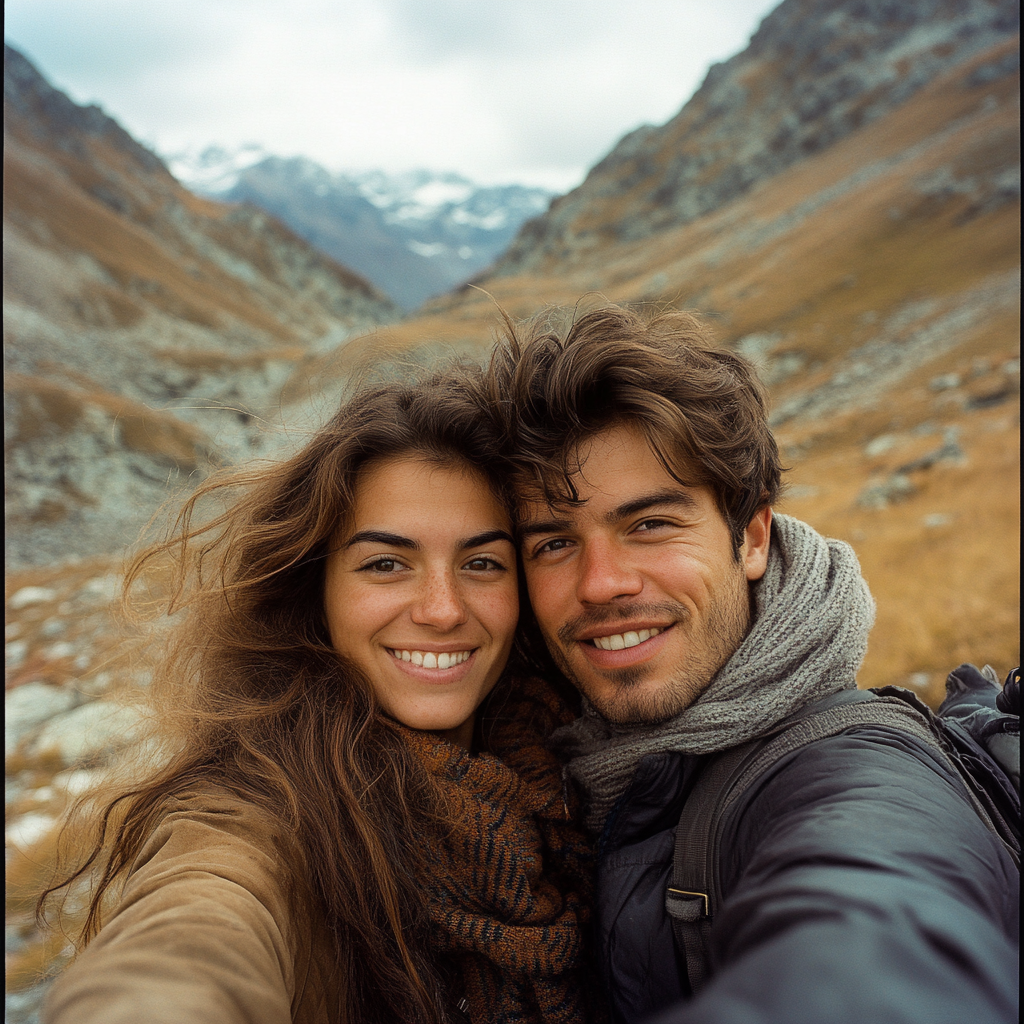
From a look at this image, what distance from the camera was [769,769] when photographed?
6.52 ft

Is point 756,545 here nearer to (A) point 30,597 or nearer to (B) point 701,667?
(B) point 701,667

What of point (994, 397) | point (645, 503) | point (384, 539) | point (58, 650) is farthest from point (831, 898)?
point (994, 397)

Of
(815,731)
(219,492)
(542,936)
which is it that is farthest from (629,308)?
(542,936)

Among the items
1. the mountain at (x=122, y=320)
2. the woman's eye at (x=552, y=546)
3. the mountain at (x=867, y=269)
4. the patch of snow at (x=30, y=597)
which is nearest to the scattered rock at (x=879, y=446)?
the mountain at (x=867, y=269)

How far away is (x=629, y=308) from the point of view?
10.3 feet

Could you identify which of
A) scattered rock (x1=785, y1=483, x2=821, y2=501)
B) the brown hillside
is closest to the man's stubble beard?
the brown hillside

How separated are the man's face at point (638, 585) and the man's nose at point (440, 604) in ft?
1.26

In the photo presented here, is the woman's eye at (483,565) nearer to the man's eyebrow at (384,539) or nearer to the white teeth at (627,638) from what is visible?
the man's eyebrow at (384,539)

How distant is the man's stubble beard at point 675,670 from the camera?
2.48 meters

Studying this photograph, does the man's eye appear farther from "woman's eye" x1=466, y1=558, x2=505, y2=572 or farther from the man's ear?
"woman's eye" x1=466, y1=558, x2=505, y2=572

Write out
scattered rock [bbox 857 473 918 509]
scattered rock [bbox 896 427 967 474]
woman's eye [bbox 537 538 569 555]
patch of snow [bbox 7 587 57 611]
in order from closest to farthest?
woman's eye [bbox 537 538 569 555], scattered rock [bbox 857 473 918 509], scattered rock [bbox 896 427 967 474], patch of snow [bbox 7 587 57 611]

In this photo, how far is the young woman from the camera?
1.89m

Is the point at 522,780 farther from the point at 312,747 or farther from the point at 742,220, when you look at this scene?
the point at 742,220

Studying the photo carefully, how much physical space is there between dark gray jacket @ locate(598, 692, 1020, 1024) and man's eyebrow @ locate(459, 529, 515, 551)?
3.41ft
